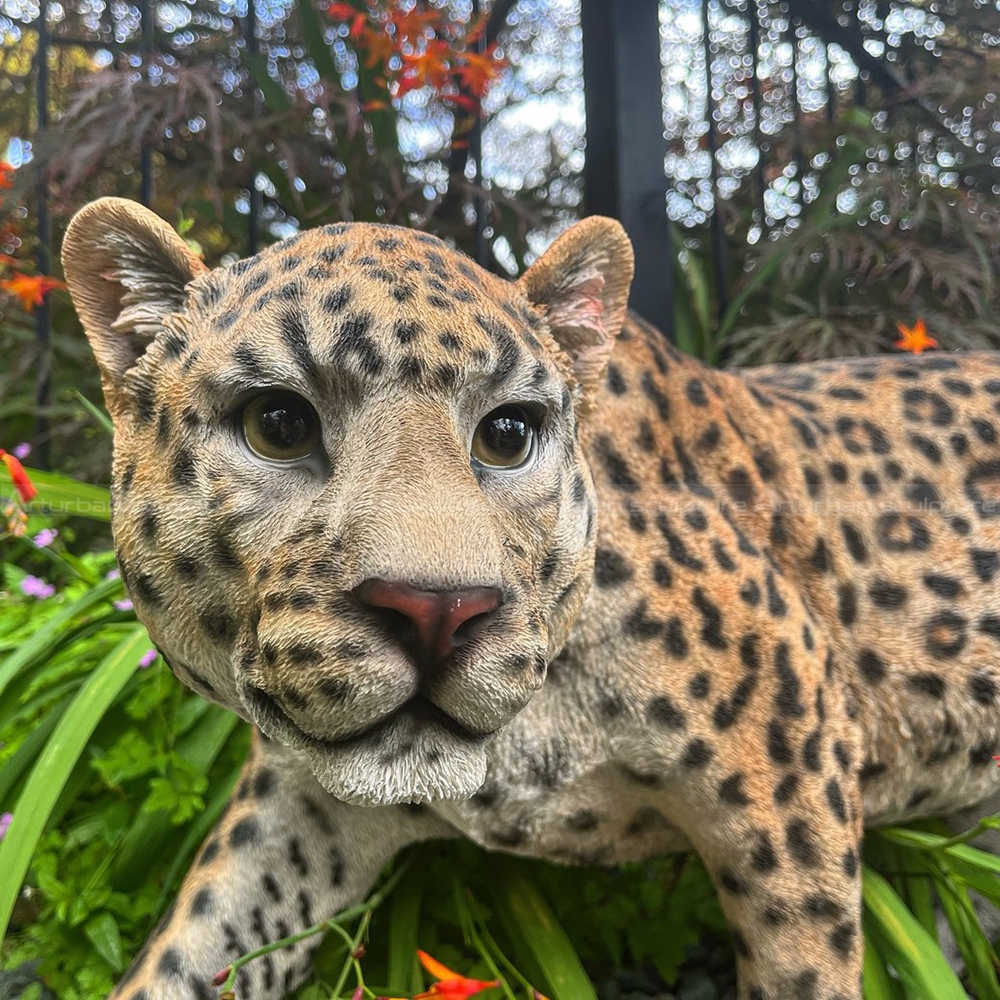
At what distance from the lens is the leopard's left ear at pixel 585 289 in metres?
0.96

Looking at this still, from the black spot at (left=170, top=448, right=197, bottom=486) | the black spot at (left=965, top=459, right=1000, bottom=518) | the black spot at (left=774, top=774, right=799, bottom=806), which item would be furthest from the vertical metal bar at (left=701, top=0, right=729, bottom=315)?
the black spot at (left=170, top=448, right=197, bottom=486)

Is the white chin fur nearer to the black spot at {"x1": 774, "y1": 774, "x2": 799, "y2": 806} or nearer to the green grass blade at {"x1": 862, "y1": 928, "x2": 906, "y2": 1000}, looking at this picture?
the black spot at {"x1": 774, "y1": 774, "x2": 799, "y2": 806}

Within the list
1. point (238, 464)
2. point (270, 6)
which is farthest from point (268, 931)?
point (270, 6)

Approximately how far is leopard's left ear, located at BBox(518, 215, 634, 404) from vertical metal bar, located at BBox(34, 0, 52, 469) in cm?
200

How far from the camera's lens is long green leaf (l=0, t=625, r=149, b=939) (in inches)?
46.7

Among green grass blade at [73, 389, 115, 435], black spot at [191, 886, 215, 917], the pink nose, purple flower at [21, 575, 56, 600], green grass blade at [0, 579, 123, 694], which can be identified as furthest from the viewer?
purple flower at [21, 575, 56, 600]

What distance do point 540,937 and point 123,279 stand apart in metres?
1.09

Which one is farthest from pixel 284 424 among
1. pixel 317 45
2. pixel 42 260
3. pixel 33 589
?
pixel 317 45

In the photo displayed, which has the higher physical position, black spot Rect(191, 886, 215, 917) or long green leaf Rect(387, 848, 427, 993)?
black spot Rect(191, 886, 215, 917)

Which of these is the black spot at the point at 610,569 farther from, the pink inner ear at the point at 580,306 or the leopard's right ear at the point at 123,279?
the leopard's right ear at the point at 123,279

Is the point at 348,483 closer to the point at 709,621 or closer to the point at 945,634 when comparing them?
the point at 709,621

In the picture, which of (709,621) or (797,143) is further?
(797,143)

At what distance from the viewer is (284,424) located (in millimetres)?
781

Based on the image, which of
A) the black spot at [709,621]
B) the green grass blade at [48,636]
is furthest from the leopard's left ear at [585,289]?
the green grass blade at [48,636]
